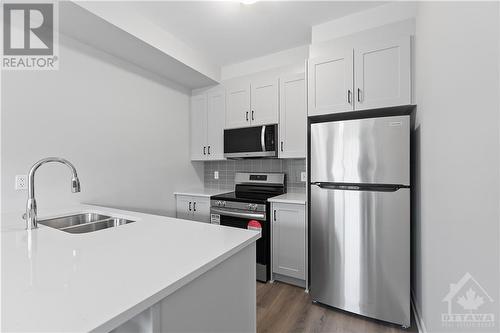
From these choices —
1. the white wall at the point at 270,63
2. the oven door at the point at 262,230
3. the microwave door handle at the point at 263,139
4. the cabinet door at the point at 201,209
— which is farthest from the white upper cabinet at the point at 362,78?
the cabinet door at the point at 201,209

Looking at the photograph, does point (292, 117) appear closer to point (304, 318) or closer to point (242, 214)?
point (242, 214)

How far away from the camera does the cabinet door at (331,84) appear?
6.70 feet

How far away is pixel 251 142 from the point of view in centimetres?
288

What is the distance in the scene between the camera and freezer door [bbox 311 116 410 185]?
1.73 meters

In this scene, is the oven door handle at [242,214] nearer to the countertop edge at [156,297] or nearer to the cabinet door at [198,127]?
the cabinet door at [198,127]

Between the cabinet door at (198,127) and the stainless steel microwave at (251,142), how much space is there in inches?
16.1

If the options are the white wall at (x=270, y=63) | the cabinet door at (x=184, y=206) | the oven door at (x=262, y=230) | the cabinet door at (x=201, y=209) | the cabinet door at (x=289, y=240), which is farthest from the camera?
the cabinet door at (x=184, y=206)

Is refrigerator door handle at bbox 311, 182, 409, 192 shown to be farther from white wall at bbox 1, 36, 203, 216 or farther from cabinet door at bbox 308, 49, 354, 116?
white wall at bbox 1, 36, 203, 216

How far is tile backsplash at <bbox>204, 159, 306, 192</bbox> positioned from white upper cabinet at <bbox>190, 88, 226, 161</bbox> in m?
0.32

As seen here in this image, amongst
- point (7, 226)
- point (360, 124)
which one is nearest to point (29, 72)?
point (7, 226)

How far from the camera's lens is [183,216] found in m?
3.12

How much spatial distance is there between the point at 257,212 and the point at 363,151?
1196mm

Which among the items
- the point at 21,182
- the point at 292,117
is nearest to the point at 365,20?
the point at 292,117

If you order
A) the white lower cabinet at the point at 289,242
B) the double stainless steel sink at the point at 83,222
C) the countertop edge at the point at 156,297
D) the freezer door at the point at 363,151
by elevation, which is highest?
the freezer door at the point at 363,151
